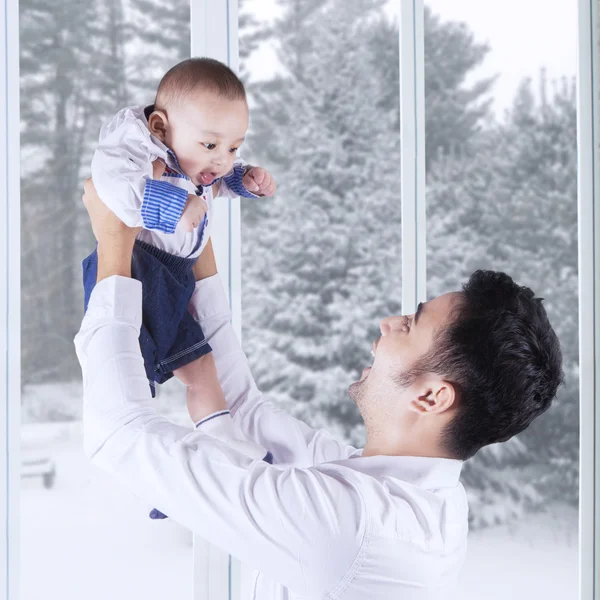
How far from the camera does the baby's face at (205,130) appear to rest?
3.92 feet

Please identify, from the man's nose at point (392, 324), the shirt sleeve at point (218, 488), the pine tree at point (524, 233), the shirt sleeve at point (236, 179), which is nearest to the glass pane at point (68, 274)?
the shirt sleeve at point (236, 179)

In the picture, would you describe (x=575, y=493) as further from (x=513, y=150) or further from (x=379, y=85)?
(x=379, y=85)

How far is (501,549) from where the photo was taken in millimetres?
2279

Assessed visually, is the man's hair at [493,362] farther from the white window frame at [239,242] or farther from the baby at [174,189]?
the white window frame at [239,242]

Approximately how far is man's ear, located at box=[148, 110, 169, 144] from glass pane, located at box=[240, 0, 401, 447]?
3.15 feet

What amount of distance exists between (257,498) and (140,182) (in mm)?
501

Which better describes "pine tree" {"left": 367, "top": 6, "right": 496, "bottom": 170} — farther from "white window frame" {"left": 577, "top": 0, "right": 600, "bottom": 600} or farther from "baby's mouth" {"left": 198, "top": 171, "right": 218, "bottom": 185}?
"baby's mouth" {"left": 198, "top": 171, "right": 218, "bottom": 185}

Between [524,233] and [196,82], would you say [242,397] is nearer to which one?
[196,82]

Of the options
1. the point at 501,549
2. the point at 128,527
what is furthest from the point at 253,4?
the point at 501,549

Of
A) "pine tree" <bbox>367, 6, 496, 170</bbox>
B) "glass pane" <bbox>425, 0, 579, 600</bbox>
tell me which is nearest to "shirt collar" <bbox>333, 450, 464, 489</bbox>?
"glass pane" <bbox>425, 0, 579, 600</bbox>

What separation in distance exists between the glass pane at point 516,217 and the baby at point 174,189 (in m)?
1.20

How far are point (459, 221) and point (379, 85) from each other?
22.0 inches

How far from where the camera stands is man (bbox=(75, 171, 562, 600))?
3.40 feet

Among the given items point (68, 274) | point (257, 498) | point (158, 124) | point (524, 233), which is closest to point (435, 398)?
point (257, 498)
